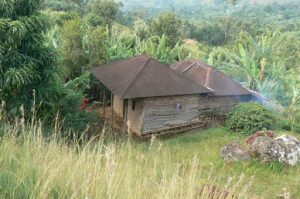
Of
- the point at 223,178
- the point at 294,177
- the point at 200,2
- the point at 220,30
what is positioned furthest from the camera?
the point at 200,2

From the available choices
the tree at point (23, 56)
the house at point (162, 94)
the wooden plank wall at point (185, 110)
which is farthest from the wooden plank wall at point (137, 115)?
the tree at point (23, 56)

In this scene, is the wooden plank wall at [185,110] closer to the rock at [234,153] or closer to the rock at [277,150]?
the rock at [234,153]

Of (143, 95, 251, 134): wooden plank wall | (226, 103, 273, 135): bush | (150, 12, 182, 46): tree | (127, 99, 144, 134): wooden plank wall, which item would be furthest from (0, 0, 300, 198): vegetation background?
(150, 12, 182, 46): tree

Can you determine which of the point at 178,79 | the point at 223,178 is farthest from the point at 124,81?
the point at 223,178

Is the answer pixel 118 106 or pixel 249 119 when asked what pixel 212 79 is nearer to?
pixel 249 119

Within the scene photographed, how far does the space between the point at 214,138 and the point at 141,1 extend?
469 feet

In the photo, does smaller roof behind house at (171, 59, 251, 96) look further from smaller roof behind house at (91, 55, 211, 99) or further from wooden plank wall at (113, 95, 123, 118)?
wooden plank wall at (113, 95, 123, 118)

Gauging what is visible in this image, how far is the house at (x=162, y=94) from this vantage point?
11484mm

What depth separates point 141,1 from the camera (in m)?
149

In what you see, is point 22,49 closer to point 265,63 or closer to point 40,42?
point 40,42

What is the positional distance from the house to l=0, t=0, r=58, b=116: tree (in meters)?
3.31

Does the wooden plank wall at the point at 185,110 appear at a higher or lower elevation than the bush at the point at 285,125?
higher

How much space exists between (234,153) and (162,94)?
3.23 meters

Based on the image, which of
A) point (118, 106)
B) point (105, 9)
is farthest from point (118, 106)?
point (105, 9)
